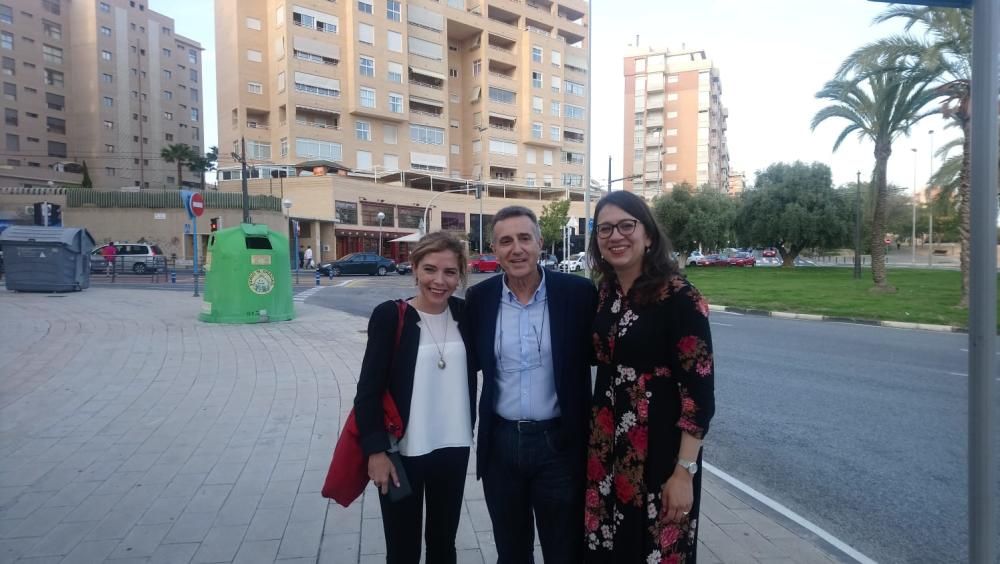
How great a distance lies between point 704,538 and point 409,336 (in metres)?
2.18

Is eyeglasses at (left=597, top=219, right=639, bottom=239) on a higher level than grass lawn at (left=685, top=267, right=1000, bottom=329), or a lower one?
higher

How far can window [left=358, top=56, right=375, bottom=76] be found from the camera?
1992 inches

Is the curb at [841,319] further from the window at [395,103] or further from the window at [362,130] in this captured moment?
the window at [395,103]

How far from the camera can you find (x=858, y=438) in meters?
5.25

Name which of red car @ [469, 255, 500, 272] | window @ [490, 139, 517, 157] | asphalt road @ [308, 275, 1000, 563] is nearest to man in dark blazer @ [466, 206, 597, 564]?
asphalt road @ [308, 275, 1000, 563]

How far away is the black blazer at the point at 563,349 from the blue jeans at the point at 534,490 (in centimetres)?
5

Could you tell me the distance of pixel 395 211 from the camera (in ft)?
163

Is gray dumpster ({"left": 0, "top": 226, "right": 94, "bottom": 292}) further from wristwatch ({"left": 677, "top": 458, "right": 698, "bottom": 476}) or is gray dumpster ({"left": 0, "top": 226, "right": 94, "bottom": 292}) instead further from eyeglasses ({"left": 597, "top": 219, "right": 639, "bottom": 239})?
wristwatch ({"left": 677, "top": 458, "right": 698, "bottom": 476})

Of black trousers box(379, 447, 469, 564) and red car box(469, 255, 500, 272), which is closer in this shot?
black trousers box(379, 447, 469, 564)

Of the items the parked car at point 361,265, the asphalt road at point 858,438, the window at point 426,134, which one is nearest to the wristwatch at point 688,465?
the asphalt road at point 858,438

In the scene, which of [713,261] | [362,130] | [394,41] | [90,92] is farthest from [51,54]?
[713,261]

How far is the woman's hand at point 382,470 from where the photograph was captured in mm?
2275

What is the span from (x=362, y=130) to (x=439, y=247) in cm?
5243

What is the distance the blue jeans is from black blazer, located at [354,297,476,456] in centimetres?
41
